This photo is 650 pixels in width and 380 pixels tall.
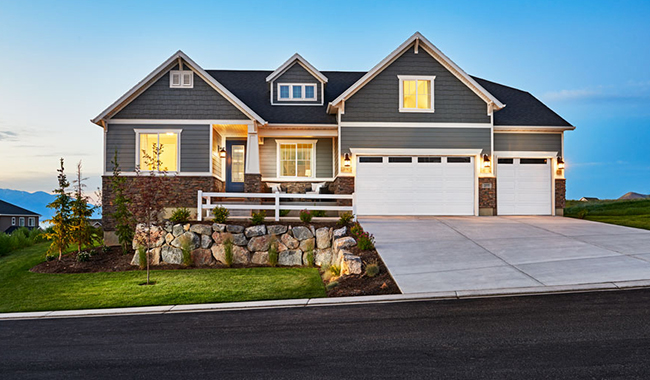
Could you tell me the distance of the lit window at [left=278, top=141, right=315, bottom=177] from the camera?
1980 cm

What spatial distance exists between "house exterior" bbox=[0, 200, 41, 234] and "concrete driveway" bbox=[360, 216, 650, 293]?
39847 millimetres

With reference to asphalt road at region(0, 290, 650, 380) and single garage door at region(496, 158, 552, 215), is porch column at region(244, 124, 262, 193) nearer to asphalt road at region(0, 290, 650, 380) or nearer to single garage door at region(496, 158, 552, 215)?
single garage door at region(496, 158, 552, 215)

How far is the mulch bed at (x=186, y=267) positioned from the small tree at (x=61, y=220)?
1.59ft

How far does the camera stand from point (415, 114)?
60.1ft

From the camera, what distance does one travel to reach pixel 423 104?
18.5m

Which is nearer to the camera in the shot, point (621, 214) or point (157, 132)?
point (157, 132)

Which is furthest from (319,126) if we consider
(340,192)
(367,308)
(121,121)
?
(367,308)

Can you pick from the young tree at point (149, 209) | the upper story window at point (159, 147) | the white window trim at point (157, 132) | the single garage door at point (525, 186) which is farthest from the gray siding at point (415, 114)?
the young tree at point (149, 209)

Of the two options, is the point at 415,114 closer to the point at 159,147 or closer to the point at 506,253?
the point at 506,253

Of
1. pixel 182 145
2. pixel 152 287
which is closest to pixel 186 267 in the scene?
pixel 152 287

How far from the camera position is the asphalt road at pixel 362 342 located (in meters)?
4.67

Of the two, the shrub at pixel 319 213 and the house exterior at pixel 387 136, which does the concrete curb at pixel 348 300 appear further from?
the house exterior at pixel 387 136

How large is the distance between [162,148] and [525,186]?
48.7ft

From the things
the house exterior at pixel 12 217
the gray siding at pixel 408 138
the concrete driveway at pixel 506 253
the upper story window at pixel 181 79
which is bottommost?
the house exterior at pixel 12 217
